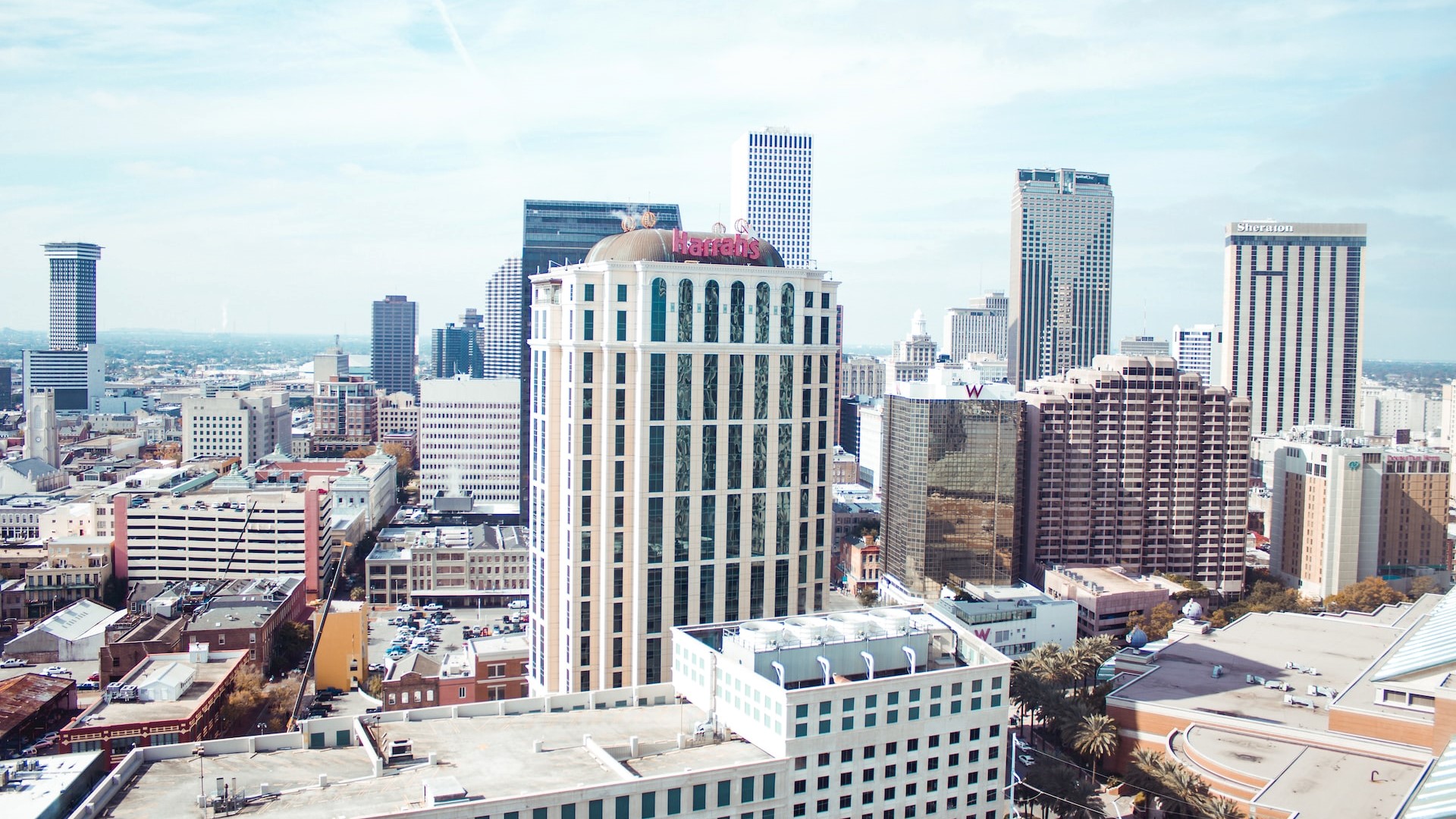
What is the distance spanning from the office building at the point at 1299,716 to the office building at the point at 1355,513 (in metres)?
50.9

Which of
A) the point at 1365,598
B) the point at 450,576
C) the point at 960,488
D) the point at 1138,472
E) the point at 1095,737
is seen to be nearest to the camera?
the point at 1095,737

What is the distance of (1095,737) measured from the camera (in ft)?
273

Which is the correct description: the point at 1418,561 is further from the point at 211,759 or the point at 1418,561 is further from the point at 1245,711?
the point at 211,759

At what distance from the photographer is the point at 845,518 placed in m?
196

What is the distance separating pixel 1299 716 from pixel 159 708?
274ft

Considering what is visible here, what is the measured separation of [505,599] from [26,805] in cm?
10044

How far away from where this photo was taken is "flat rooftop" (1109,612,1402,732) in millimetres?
89062

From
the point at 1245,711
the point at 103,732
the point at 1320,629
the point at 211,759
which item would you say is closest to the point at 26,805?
the point at 211,759

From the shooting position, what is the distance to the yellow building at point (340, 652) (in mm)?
103938

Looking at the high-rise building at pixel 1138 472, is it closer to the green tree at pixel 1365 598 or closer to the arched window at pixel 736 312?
the green tree at pixel 1365 598

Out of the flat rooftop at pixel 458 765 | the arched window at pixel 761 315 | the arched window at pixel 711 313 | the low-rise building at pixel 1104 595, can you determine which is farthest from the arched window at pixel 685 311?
the low-rise building at pixel 1104 595

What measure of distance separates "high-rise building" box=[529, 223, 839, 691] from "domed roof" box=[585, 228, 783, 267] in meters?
0.12

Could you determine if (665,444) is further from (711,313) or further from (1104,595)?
(1104,595)

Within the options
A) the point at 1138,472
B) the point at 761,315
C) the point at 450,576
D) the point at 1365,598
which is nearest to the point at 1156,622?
the point at 1138,472
